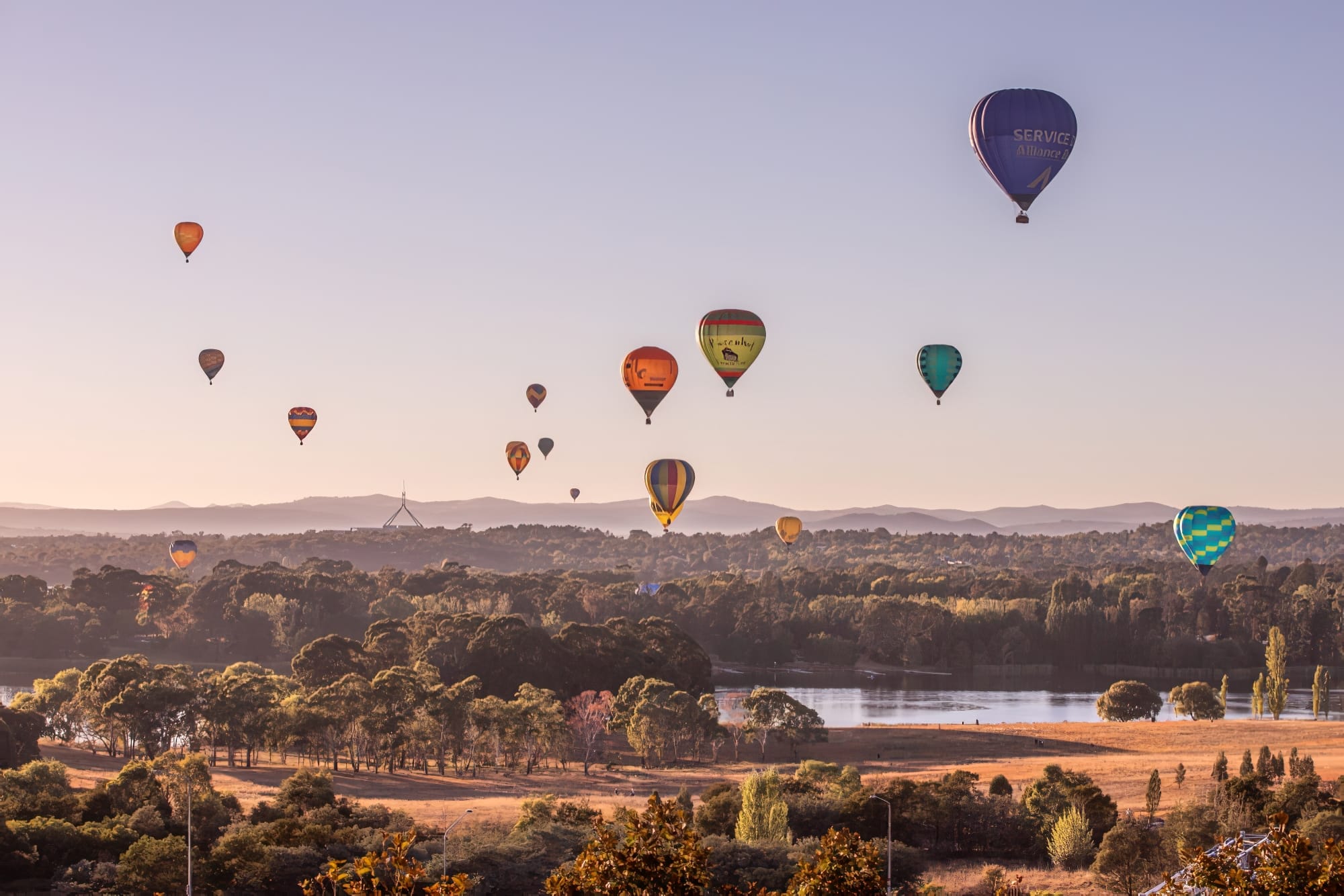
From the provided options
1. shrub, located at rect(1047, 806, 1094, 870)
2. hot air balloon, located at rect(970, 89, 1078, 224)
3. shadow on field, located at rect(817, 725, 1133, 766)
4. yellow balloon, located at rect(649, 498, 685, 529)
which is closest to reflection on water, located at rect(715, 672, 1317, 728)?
shadow on field, located at rect(817, 725, 1133, 766)

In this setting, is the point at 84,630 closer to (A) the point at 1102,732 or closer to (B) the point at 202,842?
(A) the point at 1102,732

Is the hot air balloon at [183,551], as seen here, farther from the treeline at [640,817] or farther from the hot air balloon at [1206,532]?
the hot air balloon at [1206,532]

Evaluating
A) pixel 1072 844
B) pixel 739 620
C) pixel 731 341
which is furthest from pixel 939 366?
pixel 739 620

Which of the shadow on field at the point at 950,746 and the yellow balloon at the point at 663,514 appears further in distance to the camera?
the yellow balloon at the point at 663,514

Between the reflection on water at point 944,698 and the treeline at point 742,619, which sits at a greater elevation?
the treeline at point 742,619

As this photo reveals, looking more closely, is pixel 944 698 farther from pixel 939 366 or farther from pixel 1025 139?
pixel 1025 139

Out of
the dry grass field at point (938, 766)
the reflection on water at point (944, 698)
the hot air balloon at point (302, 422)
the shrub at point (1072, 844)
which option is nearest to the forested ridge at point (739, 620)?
the reflection on water at point (944, 698)

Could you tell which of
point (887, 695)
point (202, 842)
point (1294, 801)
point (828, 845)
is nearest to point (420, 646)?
point (887, 695)

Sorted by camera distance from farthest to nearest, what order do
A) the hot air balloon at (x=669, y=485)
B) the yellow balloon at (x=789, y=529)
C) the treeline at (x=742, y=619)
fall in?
the treeline at (x=742, y=619)
the yellow balloon at (x=789, y=529)
the hot air balloon at (x=669, y=485)
